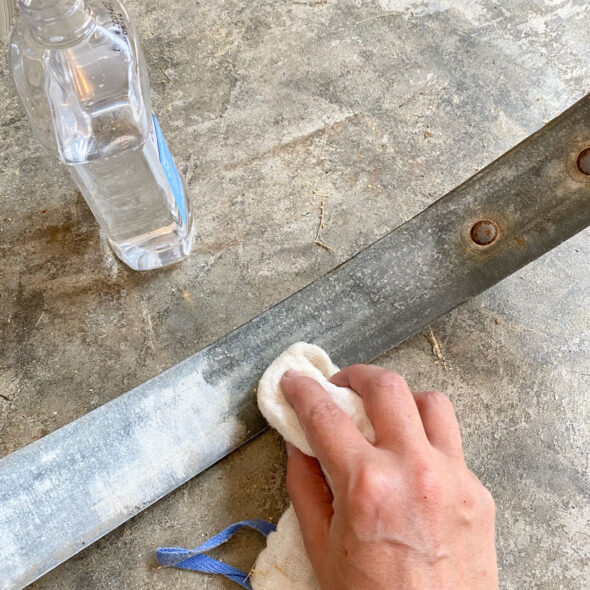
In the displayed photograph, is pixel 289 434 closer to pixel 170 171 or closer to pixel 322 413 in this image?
pixel 322 413

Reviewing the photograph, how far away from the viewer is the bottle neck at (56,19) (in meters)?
0.74

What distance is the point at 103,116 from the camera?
0.89m

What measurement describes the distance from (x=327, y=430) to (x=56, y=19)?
0.64 m

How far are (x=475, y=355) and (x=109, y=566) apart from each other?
674mm

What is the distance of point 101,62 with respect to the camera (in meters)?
0.86

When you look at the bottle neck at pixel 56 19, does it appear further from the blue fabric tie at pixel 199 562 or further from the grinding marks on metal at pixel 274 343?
the blue fabric tie at pixel 199 562

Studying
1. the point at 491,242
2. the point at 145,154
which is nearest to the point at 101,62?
the point at 145,154

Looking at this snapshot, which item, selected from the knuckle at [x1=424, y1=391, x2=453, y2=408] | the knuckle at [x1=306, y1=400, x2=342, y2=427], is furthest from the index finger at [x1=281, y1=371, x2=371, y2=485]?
the knuckle at [x1=424, y1=391, x2=453, y2=408]

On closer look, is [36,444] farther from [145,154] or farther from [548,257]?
[548,257]

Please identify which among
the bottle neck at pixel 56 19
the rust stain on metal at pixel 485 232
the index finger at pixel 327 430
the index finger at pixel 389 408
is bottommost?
the rust stain on metal at pixel 485 232

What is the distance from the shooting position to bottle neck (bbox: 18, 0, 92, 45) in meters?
0.74

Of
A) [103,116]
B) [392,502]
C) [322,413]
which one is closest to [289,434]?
[322,413]

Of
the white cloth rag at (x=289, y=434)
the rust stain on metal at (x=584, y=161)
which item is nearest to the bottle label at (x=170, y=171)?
the white cloth rag at (x=289, y=434)

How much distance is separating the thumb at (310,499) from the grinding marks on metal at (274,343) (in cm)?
13
